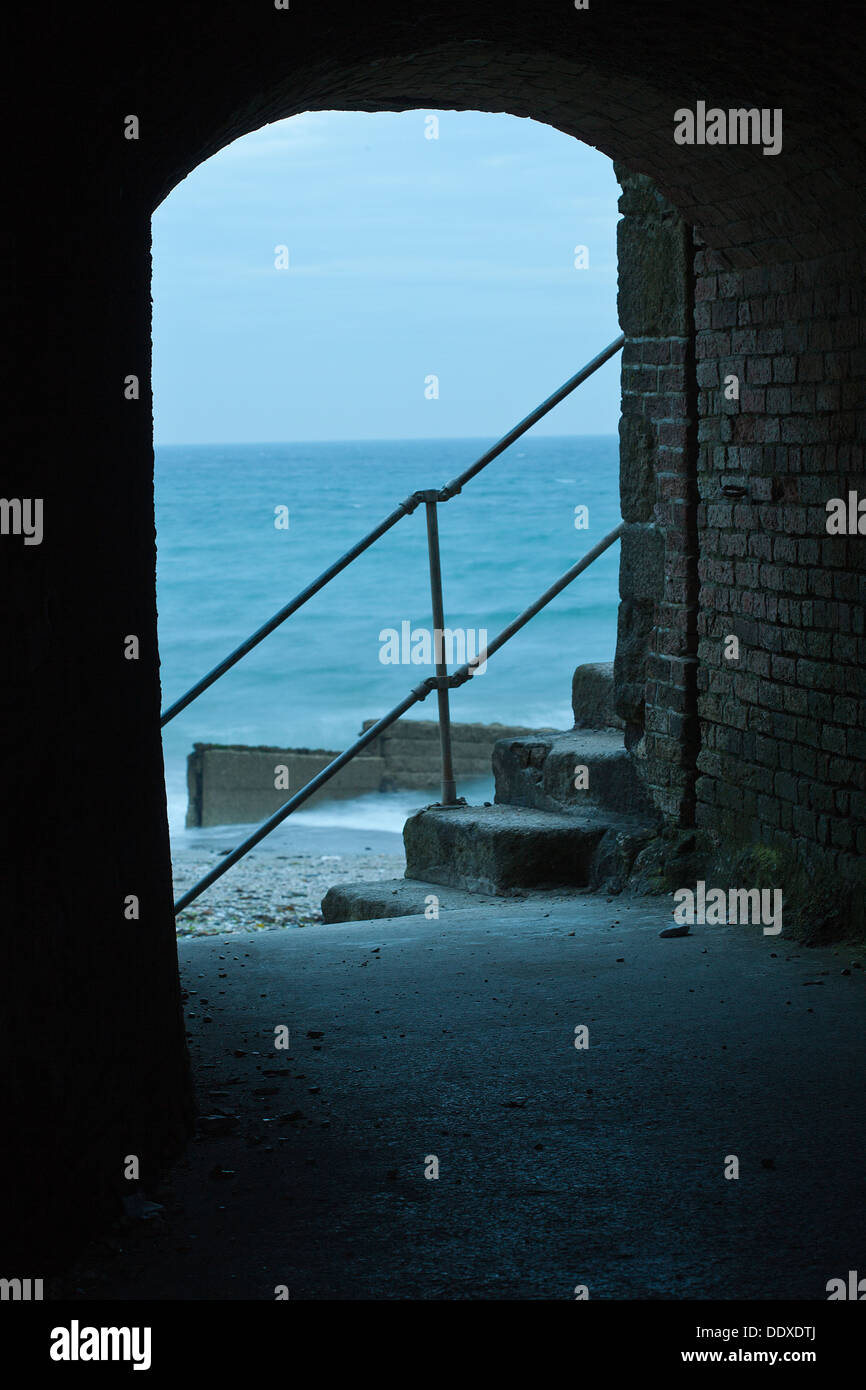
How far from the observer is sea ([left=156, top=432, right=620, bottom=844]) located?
66.4 ft

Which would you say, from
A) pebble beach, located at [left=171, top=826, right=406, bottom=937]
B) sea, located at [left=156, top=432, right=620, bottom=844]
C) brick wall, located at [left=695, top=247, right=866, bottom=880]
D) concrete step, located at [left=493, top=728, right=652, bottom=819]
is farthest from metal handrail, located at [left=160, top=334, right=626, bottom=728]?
pebble beach, located at [left=171, top=826, right=406, bottom=937]

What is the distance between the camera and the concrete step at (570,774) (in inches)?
184

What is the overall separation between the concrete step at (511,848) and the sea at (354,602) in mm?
2153

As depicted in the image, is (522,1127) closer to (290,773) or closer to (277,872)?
(277,872)

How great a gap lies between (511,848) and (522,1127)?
6.95ft

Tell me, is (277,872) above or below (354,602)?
below

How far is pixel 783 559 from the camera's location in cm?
380

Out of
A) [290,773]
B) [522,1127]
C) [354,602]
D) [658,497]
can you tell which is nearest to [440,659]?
[658,497]

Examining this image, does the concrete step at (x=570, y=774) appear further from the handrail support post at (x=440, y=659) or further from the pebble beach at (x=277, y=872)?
the pebble beach at (x=277, y=872)

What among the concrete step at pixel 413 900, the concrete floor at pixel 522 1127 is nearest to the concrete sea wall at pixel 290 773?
the concrete step at pixel 413 900

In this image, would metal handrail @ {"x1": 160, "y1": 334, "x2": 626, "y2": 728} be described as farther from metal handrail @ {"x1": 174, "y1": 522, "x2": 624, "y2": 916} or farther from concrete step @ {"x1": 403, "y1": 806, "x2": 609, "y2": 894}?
concrete step @ {"x1": 403, "y1": 806, "x2": 609, "y2": 894}

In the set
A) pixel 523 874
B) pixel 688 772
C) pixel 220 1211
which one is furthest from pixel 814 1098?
pixel 523 874

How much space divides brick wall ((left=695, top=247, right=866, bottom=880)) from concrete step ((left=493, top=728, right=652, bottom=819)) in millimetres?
409
